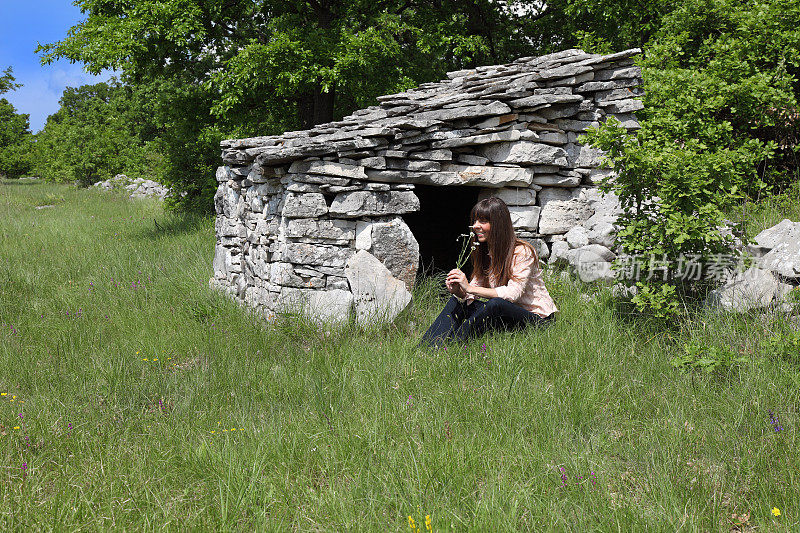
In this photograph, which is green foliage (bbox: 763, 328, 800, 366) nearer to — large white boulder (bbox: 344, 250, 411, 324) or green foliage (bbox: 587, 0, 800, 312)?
green foliage (bbox: 587, 0, 800, 312)

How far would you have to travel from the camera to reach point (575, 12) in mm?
10336

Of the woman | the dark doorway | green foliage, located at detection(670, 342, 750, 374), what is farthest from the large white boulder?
the dark doorway

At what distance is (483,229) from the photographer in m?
4.36

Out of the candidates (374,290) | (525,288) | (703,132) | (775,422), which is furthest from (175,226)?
(775,422)

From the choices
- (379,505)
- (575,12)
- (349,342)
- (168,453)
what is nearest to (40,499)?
(168,453)

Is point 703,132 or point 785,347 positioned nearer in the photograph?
point 785,347

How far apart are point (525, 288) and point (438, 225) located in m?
Answer: 4.45

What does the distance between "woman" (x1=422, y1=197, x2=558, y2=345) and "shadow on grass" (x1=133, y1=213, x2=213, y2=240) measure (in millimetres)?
7098

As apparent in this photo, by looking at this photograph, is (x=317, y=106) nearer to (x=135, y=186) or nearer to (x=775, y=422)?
(x=775, y=422)

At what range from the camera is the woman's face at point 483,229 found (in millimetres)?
4334

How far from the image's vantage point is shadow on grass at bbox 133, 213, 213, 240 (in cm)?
1027

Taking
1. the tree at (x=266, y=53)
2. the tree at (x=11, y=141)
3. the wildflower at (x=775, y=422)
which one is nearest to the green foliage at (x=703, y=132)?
the wildflower at (x=775, y=422)

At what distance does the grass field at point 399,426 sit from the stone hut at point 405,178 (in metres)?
0.50

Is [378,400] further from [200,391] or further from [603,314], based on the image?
[603,314]
